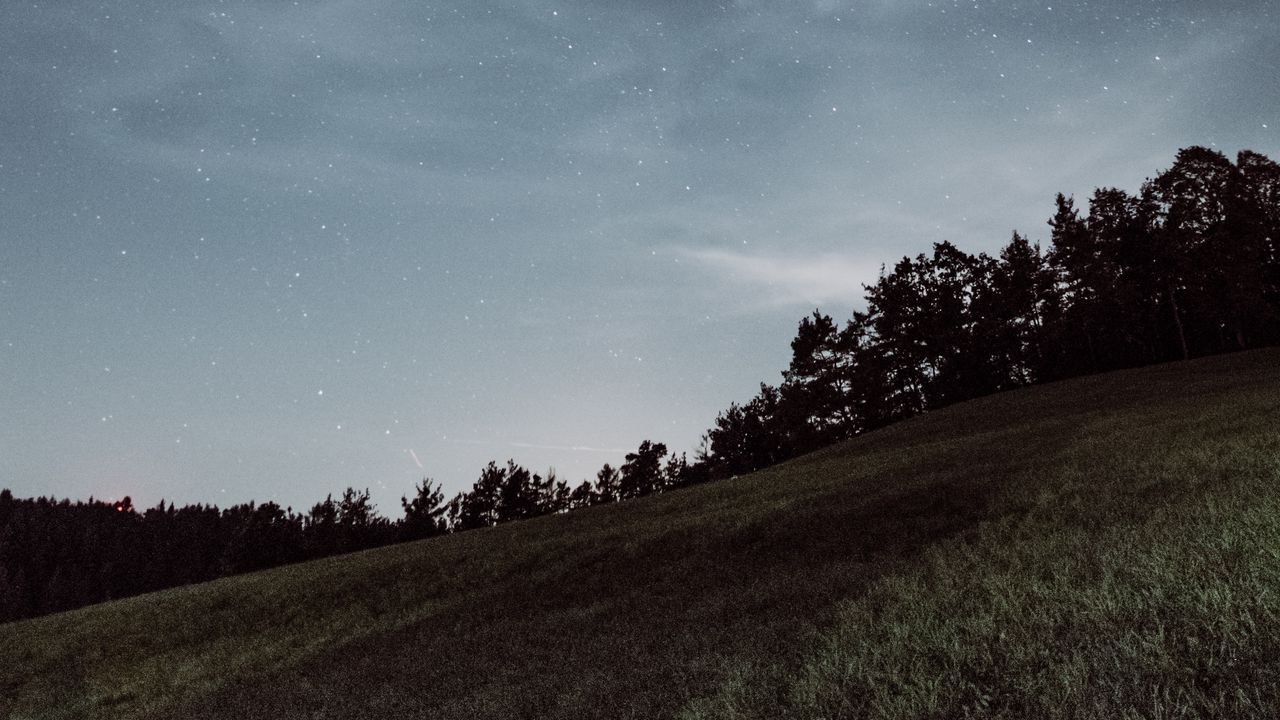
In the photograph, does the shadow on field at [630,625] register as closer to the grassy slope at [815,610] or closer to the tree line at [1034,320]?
the grassy slope at [815,610]

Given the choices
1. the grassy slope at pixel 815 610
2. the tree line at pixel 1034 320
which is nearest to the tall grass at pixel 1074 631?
the grassy slope at pixel 815 610

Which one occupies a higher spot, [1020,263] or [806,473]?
[1020,263]

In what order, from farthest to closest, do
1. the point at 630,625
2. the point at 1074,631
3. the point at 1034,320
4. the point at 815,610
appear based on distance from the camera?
the point at 1034,320, the point at 630,625, the point at 815,610, the point at 1074,631

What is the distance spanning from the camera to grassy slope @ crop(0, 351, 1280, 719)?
16.8 feet

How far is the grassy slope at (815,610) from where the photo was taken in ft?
16.8

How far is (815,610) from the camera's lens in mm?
8812

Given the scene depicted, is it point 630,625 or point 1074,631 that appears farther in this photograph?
point 630,625

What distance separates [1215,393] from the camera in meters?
30.1

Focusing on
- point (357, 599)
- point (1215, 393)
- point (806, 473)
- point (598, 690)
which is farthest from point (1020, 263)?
point (598, 690)

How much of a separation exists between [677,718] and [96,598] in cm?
14069

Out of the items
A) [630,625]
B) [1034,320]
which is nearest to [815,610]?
[630,625]

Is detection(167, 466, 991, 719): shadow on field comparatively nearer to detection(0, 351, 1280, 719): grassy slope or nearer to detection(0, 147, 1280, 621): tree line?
detection(0, 351, 1280, 719): grassy slope

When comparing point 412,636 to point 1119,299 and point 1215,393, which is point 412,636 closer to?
point 1215,393

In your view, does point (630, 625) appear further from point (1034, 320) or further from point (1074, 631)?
point (1034, 320)
